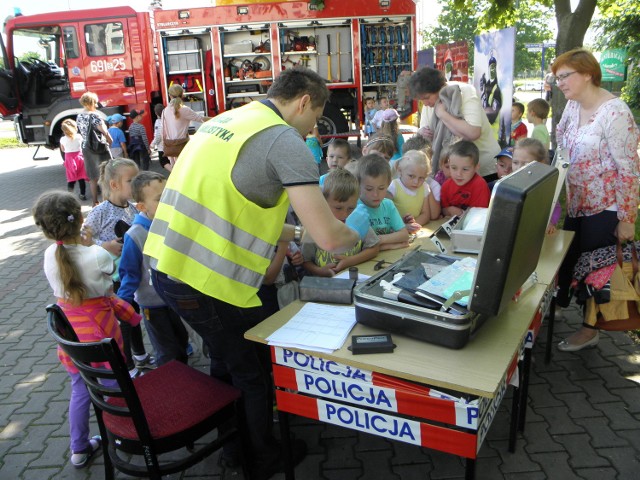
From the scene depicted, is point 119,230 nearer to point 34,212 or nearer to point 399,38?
point 34,212

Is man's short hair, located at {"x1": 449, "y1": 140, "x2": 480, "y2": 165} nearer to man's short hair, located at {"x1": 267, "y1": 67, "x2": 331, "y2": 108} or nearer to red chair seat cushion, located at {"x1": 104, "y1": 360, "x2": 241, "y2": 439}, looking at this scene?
man's short hair, located at {"x1": 267, "y1": 67, "x2": 331, "y2": 108}

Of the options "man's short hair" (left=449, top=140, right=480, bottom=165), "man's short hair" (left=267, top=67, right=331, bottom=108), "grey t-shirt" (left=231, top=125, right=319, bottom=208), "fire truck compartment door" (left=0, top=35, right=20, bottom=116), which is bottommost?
"man's short hair" (left=449, top=140, right=480, bottom=165)

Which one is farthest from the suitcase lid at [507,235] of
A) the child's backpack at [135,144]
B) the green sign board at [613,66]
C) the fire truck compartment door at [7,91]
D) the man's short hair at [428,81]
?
the green sign board at [613,66]

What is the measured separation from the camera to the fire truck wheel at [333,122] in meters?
10.6

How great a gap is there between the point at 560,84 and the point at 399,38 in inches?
307

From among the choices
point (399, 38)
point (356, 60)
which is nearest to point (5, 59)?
point (356, 60)

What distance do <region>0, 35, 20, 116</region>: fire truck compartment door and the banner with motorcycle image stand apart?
27.4 ft

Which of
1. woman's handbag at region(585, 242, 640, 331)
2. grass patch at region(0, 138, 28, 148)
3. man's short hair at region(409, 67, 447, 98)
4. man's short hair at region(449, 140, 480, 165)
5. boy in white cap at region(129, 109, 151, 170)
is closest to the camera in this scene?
woman's handbag at region(585, 242, 640, 331)

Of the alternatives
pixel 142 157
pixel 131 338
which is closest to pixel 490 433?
pixel 131 338

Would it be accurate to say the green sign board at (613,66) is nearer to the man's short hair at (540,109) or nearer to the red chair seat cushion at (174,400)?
the man's short hair at (540,109)

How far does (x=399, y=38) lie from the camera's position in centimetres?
1023

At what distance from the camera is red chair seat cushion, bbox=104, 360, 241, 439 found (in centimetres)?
204

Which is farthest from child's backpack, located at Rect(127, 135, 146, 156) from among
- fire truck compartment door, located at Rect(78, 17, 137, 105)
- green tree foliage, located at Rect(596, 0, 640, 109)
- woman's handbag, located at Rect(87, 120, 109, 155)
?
green tree foliage, located at Rect(596, 0, 640, 109)

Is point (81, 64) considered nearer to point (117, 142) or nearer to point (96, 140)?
point (117, 142)
